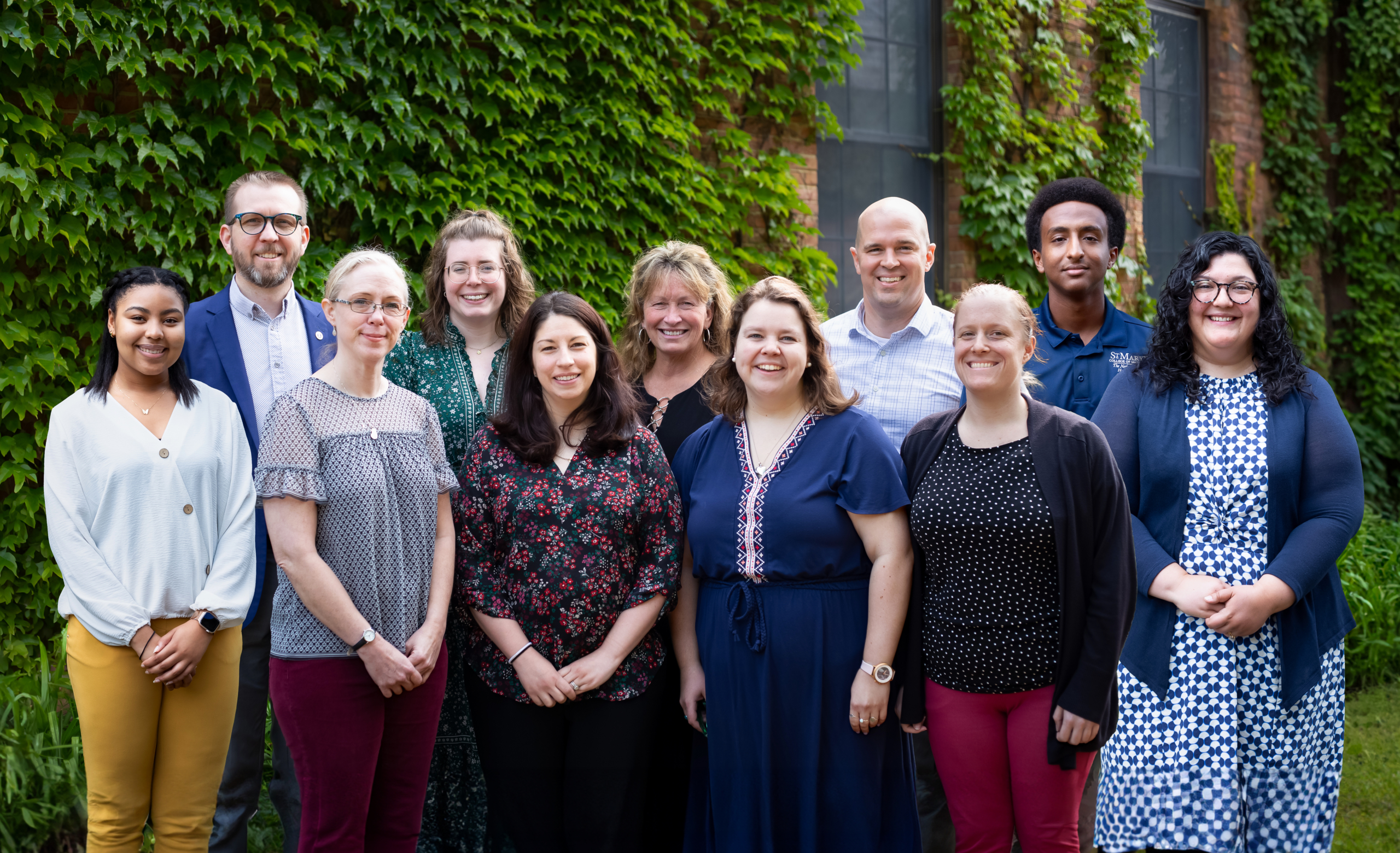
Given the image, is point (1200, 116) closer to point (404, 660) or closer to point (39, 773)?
point (404, 660)

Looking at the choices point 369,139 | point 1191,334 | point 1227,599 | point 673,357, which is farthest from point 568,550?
point 369,139

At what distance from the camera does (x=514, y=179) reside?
5137mm

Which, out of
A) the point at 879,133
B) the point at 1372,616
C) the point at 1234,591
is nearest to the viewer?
the point at 1234,591

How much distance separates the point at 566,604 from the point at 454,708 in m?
0.82

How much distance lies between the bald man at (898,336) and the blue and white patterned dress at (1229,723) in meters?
0.82

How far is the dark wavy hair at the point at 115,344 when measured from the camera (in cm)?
285

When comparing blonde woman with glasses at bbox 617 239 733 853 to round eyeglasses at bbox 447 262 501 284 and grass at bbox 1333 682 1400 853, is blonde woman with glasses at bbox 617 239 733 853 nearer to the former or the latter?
round eyeglasses at bbox 447 262 501 284

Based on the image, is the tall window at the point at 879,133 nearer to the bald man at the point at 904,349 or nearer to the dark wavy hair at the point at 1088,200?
the dark wavy hair at the point at 1088,200

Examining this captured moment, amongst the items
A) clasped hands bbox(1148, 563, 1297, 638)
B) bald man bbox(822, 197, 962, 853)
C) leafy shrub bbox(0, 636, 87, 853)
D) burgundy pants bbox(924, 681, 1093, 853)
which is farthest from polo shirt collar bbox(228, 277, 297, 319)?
clasped hands bbox(1148, 563, 1297, 638)

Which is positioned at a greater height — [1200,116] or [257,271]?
[1200,116]

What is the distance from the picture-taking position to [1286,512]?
2.90 m

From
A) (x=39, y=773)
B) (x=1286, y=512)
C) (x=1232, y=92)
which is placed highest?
(x=1232, y=92)

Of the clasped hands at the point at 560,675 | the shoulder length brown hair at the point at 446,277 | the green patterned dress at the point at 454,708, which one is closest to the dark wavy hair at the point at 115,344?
the green patterned dress at the point at 454,708

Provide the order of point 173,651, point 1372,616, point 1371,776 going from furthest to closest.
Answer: point 1372,616 → point 1371,776 → point 173,651
